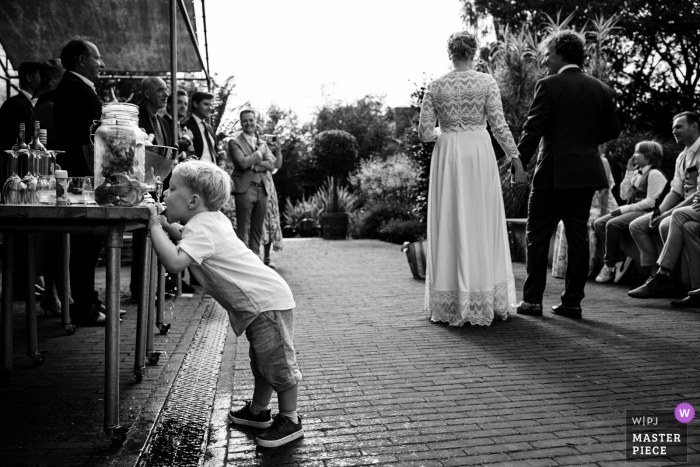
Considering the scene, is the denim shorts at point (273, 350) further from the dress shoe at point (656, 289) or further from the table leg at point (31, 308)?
the dress shoe at point (656, 289)

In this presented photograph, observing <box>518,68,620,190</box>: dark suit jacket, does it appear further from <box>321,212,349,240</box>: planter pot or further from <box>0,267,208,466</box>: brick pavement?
<box>321,212,349,240</box>: planter pot

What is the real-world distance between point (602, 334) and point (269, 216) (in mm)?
6173

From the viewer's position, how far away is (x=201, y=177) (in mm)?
3027

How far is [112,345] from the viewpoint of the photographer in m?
2.91

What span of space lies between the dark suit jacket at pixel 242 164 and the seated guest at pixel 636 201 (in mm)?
4425

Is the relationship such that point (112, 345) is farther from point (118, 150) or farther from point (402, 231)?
point (402, 231)

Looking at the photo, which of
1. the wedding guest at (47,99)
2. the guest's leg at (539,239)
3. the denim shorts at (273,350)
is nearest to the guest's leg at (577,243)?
the guest's leg at (539,239)

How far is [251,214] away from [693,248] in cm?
553

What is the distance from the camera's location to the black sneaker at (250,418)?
10.6 feet

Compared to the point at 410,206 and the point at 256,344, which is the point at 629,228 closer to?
the point at 256,344

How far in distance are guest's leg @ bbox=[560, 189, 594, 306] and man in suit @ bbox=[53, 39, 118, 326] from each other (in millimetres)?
3935

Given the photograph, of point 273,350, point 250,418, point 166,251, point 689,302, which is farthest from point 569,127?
point 166,251

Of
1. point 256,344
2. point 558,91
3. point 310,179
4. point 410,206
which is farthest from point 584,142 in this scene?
point 310,179

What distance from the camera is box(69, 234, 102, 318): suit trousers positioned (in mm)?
5410
